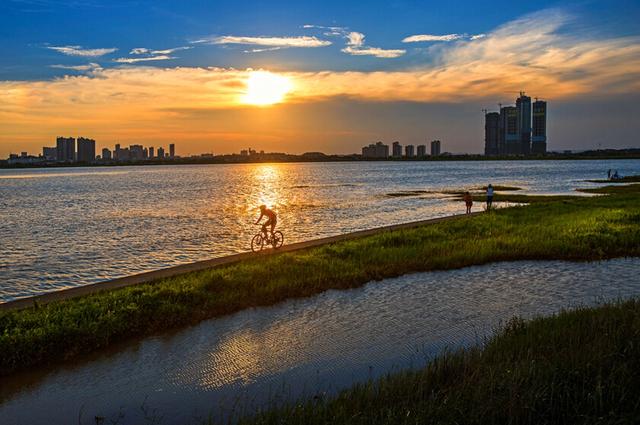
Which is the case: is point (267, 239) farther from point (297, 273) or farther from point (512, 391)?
point (512, 391)

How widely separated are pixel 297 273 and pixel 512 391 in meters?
13.1

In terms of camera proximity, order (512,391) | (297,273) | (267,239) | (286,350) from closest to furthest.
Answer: (512,391)
(286,350)
(297,273)
(267,239)

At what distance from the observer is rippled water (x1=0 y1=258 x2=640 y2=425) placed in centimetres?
1050

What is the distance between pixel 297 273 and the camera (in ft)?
66.2

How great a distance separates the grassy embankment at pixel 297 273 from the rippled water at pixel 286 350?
0.72m

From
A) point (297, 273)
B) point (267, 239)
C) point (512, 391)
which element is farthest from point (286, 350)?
point (267, 239)

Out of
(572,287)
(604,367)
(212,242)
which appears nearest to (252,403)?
(604,367)

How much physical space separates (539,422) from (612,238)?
912 inches

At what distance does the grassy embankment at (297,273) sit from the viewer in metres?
13.3

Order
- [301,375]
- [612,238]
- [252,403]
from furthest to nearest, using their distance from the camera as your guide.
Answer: [612,238], [301,375], [252,403]

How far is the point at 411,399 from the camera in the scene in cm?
820

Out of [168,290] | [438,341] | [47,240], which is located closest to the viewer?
[438,341]

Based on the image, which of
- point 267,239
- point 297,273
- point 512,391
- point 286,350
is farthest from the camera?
point 267,239

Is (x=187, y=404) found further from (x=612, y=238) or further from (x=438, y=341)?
(x=612, y=238)
